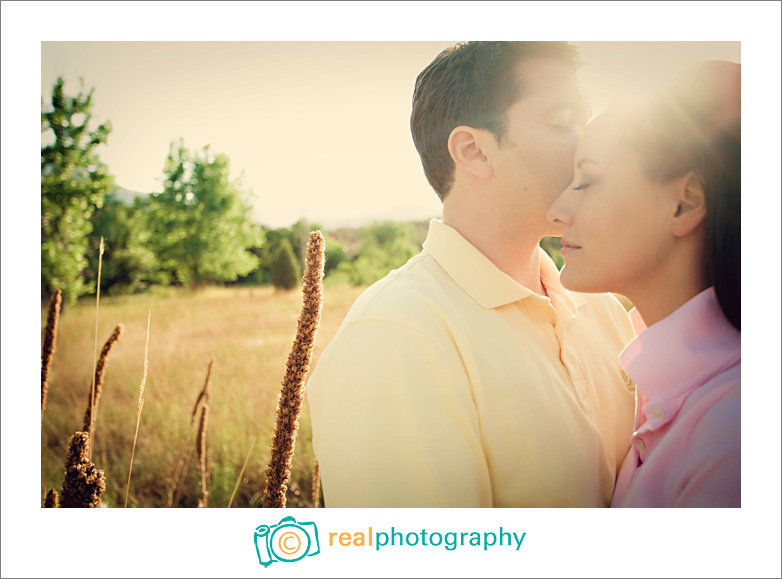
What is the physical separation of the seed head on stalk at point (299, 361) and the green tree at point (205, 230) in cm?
602

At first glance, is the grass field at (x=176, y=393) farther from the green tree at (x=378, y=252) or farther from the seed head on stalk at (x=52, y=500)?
the green tree at (x=378, y=252)

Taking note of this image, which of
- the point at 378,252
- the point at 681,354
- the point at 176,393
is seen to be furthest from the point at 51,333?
the point at 378,252

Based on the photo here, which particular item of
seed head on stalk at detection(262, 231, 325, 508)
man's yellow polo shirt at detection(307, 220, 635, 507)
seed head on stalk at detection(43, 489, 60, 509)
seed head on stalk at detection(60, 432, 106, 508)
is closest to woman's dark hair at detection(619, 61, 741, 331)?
man's yellow polo shirt at detection(307, 220, 635, 507)

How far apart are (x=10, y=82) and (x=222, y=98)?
2.79 feet

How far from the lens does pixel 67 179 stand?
2.57m

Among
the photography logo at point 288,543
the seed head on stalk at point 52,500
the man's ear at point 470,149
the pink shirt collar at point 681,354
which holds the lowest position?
the photography logo at point 288,543

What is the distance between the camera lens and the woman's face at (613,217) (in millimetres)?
1585

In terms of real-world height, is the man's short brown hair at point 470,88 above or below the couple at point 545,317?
above

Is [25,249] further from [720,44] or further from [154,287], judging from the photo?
[154,287]

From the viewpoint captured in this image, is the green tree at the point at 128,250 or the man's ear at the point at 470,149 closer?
the man's ear at the point at 470,149

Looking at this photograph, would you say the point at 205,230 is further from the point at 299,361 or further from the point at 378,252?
the point at 299,361

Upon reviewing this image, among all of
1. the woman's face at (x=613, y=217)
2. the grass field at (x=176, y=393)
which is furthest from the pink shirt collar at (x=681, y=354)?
the grass field at (x=176, y=393)

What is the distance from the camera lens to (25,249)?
2.00 m

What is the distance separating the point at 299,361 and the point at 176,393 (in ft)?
12.1
